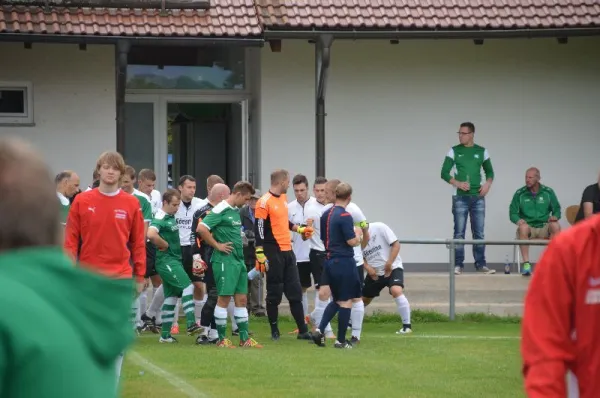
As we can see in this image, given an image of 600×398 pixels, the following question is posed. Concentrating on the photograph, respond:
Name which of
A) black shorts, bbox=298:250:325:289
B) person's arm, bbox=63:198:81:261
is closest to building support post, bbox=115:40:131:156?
black shorts, bbox=298:250:325:289

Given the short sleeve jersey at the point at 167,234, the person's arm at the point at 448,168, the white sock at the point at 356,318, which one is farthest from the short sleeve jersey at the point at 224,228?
the person's arm at the point at 448,168

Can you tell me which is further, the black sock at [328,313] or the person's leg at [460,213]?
the person's leg at [460,213]

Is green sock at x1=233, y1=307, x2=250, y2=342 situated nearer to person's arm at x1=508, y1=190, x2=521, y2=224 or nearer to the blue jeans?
the blue jeans

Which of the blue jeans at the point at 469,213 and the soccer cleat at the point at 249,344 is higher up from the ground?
the blue jeans at the point at 469,213

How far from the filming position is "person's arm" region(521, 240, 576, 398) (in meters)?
4.15

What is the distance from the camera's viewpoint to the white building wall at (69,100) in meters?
19.5

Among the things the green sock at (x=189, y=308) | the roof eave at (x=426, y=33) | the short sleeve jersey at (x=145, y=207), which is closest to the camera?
the short sleeve jersey at (x=145, y=207)

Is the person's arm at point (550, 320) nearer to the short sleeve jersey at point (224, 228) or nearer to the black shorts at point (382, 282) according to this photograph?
the short sleeve jersey at point (224, 228)

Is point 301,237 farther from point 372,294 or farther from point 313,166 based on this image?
point 313,166

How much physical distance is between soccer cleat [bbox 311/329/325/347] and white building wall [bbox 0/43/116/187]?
6.46m

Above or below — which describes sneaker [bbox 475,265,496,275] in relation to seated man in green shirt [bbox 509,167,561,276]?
below

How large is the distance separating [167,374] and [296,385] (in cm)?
139

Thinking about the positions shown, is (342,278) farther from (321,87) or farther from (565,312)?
(565,312)

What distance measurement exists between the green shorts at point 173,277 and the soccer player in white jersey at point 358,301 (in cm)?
181
